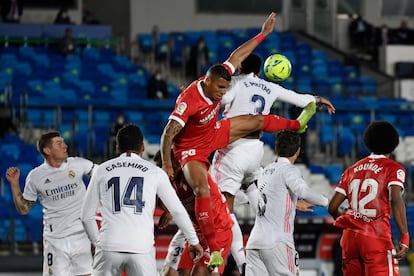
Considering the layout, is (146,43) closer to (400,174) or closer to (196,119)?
(196,119)

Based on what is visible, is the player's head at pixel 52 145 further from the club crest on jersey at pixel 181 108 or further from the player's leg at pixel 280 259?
the player's leg at pixel 280 259

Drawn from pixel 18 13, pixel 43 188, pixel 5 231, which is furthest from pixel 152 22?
pixel 43 188

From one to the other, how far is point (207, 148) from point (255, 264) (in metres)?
1.56

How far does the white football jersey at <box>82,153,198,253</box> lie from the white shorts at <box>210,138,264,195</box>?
1931mm

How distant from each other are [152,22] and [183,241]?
56.0 feet

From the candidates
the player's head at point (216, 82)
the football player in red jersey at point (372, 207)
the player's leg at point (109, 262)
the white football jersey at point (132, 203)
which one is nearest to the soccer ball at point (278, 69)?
the player's head at point (216, 82)

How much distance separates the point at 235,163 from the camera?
10305 millimetres

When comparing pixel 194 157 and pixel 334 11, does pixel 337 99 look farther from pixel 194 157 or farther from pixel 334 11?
pixel 194 157

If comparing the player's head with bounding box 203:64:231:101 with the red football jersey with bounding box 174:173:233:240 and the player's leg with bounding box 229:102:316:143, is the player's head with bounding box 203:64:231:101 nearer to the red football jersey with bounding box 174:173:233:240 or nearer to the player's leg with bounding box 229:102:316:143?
the player's leg with bounding box 229:102:316:143

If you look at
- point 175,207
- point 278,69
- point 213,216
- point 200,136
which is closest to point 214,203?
point 213,216

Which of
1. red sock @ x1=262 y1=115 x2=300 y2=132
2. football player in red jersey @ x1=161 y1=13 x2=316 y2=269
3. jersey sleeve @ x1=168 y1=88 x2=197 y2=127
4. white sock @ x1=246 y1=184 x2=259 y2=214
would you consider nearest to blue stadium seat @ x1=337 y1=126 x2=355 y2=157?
white sock @ x1=246 y1=184 x2=259 y2=214

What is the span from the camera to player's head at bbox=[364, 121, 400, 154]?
9.25 meters

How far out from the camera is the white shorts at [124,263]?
27.5ft

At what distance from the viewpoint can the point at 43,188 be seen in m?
10.5
